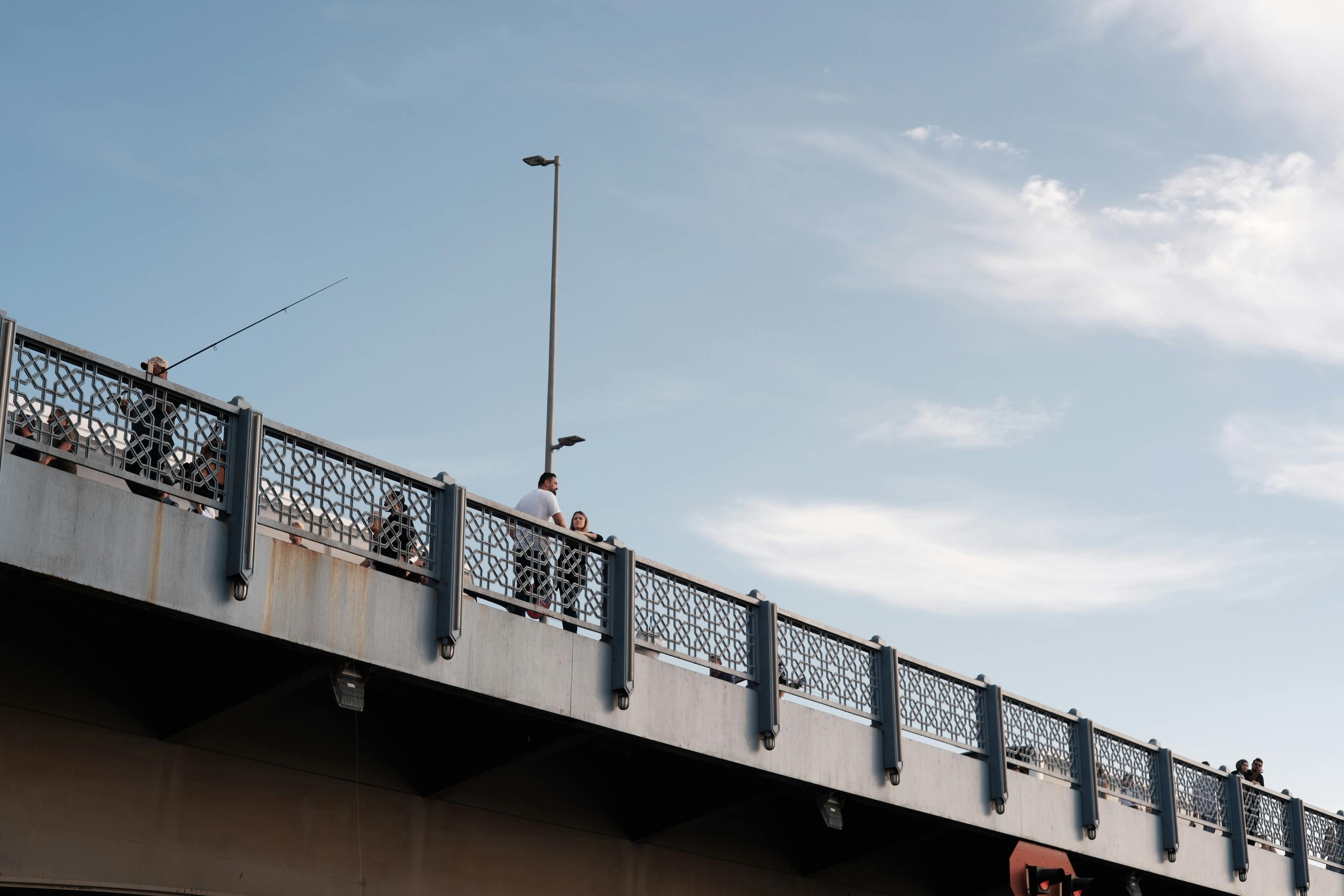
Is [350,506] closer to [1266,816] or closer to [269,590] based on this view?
[269,590]

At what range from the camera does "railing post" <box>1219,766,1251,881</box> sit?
21.8m

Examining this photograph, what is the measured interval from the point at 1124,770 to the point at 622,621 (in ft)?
30.6

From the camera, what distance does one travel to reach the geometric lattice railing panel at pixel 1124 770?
19.3 m

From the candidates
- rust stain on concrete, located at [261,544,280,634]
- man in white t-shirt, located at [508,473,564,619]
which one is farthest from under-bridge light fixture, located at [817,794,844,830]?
rust stain on concrete, located at [261,544,280,634]

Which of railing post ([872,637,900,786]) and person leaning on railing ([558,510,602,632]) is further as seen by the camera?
railing post ([872,637,900,786])

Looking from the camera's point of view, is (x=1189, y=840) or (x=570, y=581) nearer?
(x=570, y=581)

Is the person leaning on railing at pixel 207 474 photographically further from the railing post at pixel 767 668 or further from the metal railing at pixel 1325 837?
the metal railing at pixel 1325 837

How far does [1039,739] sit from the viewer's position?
59.8 ft

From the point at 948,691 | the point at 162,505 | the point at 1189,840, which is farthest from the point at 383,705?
the point at 1189,840

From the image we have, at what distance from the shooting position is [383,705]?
12.8 metres

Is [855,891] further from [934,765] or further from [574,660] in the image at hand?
[574,660]

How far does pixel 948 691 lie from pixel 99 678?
9.19 meters

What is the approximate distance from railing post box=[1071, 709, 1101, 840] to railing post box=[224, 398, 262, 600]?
38.1 ft

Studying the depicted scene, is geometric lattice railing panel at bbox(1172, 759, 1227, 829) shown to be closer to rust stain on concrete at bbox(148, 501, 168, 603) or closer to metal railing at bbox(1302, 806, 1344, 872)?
metal railing at bbox(1302, 806, 1344, 872)
